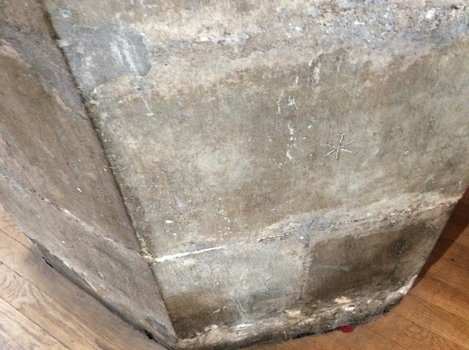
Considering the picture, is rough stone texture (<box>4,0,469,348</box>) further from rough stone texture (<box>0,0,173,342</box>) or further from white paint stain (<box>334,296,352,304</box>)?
white paint stain (<box>334,296,352,304</box>)

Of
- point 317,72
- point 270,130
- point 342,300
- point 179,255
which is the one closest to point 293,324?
point 342,300

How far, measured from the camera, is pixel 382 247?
1.43m

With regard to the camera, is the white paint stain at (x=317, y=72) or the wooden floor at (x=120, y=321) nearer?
the white paint stain at (x=317, y=72)

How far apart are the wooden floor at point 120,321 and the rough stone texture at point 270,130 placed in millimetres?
407

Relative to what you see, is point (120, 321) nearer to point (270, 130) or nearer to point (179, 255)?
point (179, 255)

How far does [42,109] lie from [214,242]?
0.55 meters

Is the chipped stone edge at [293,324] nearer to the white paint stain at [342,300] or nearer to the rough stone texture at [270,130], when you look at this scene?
the white paint stain at [342,300]

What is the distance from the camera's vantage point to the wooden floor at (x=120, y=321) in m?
1.71

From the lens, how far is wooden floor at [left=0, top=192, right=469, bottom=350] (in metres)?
1.71

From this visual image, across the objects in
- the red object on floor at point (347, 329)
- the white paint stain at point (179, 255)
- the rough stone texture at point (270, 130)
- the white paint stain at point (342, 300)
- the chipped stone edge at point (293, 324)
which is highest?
the rough stone texture at point (270, 130)

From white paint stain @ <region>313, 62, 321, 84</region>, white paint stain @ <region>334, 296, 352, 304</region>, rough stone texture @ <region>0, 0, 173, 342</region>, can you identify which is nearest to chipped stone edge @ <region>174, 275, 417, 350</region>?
white paint stain @ <region>334, 296, 352, 304</region>

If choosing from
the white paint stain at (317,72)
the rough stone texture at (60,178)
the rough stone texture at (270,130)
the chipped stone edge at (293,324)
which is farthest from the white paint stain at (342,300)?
the white paint stain at (317,72)

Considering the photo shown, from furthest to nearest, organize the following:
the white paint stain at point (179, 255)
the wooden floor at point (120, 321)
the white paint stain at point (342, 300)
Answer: the wooden floor at point (120, 321), the white paint stain at point (342, 300), the white paint stain at point (179, 255)

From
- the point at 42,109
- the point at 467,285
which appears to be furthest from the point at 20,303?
the point at 467,285
